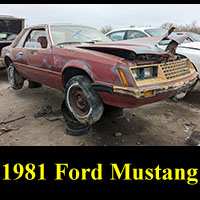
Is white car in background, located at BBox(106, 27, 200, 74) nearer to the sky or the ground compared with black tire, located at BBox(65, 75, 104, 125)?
nearer to the sky

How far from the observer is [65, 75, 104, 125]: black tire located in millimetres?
2449

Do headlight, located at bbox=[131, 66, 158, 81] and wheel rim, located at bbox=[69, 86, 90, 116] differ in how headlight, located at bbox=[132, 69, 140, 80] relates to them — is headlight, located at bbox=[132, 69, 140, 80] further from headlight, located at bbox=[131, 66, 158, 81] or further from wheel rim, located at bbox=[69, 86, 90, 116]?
wheel rim, located at bbox=[69, 86, 90, 116]

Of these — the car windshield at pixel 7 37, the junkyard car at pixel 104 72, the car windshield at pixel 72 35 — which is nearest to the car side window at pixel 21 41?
the junkyard car at pixel 104 72

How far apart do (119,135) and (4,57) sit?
3.79 m

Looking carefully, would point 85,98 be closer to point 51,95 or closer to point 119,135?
point 119,135

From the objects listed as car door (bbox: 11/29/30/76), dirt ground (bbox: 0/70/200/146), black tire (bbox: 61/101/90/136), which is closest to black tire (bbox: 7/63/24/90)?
car door (bbox: 11/29/30/76)

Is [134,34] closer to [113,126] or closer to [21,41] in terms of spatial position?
[21,41]

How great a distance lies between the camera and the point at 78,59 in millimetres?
2617

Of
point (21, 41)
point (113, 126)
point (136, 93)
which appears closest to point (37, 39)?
point (21, 41)

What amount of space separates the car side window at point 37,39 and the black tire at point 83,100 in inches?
46.0

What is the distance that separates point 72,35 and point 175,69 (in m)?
1.89

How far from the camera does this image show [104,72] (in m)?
2.29

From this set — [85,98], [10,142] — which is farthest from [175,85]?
[10,142]

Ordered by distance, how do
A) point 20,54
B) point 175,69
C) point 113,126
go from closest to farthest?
point 175,69 < point 113,126 < point 20,54
